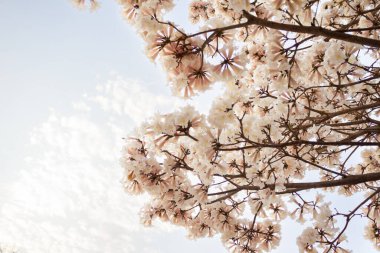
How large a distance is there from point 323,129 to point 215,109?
2681 millimetres

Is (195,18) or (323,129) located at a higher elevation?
(195,18)

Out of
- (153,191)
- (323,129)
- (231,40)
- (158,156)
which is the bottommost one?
(153,191)

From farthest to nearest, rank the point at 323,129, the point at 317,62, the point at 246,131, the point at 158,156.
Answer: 1. the point at 323,129
2. the point at 317,62
3. the point at 158,156
4. the point at 246,131

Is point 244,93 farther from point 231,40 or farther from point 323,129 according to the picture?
point 323,129

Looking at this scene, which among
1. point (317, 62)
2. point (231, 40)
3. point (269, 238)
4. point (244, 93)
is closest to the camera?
point (231, 40)

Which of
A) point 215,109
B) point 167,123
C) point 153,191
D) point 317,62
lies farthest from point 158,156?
point 317,62

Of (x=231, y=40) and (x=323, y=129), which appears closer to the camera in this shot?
(x=231, y=40)

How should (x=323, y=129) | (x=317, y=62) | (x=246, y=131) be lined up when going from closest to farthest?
(x=246, y=131), (x=317, y=62), (x=323, y=129)

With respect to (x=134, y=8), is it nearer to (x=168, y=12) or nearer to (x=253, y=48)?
(x=168, y=12)

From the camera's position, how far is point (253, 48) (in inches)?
242

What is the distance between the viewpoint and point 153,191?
14.5 ft

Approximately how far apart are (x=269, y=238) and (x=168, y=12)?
460cm

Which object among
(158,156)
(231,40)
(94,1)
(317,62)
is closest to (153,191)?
(158,156)

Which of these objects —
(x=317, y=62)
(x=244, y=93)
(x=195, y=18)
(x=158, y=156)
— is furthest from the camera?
(x=195, y=18)
